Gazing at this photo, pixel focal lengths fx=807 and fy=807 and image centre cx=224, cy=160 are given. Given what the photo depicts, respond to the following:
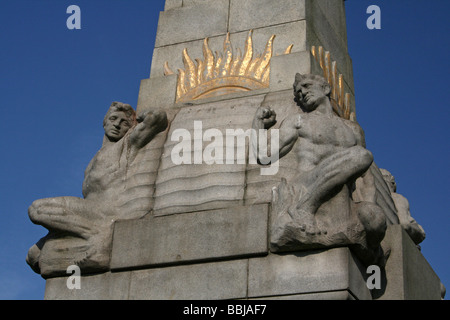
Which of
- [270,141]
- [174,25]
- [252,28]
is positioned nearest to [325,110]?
[270,141]

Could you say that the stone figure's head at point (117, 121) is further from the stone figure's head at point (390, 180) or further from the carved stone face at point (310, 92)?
the stone figure's head at point (390, 180)

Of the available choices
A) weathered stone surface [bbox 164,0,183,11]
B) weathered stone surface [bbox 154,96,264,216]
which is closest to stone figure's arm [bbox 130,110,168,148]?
weathered stone surface [bbox 154,96,264,216]

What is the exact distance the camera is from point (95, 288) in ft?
35.2

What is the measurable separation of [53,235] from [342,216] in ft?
13.6

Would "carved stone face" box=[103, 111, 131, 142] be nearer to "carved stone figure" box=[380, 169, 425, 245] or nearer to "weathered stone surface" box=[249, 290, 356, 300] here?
"weathered stone surface" box=[249, 290, 356, 300]

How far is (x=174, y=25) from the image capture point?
1385 cm

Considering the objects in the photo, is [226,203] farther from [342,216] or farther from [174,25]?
[174,25]

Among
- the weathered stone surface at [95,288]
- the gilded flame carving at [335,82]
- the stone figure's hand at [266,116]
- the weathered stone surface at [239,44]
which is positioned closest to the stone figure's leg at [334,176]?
the stone figure's hand at [266,116]

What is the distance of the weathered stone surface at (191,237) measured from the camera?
1017 centimetres

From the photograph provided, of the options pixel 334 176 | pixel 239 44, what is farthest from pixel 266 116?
pixel 239 44

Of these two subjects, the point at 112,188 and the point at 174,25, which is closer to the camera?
the point at 112,188

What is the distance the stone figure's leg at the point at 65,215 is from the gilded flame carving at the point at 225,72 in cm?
257

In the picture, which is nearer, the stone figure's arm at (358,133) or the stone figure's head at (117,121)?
the stone figure's arm at (358,133)
